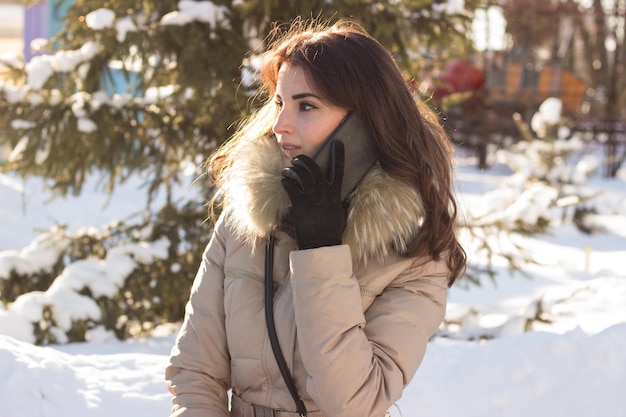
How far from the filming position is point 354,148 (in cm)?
197

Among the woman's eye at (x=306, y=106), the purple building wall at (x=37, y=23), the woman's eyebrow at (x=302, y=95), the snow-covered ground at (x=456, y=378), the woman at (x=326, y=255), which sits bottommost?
the snow-covered ground at (x=456, y=378)

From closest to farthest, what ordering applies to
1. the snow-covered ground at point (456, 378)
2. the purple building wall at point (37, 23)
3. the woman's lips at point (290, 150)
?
the woman's lips at point (290, 150), the snow-covered ground at point (456, 378), the purple building wall at point (37, 23)

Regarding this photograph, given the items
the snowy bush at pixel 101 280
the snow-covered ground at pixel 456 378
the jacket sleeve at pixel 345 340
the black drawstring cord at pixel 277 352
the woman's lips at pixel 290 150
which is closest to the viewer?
the jacket sleeve at pixel 345 340

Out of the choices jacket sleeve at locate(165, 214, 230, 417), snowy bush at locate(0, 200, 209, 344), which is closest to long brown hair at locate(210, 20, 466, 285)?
jacket sleeve at locate(165, 214, 230, 417)

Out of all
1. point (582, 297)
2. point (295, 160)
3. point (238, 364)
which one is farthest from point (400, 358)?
point (582, 297)

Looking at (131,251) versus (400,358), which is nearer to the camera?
(400,358)

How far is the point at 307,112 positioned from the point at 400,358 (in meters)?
0.61

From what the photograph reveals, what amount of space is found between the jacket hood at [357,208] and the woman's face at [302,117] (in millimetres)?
65

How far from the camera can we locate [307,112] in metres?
1.97

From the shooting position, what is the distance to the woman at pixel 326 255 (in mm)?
1795

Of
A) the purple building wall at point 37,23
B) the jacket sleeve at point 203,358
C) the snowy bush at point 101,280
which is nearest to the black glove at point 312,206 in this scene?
the jacket sleeve at point 203,358

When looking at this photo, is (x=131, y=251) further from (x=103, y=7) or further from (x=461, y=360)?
(x=461, y=360)

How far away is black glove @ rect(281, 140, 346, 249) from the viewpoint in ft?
5.93

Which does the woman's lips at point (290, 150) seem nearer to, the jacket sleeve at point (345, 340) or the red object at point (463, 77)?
the jacket sleeve at point (345, 340)
